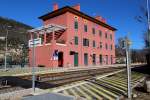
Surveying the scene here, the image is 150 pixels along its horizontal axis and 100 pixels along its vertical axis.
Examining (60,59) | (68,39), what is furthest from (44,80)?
(68,39)

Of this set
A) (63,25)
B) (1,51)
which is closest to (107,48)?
(63,25)

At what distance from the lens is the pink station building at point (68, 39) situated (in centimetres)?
4244

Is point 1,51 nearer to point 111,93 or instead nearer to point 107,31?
point 107,31

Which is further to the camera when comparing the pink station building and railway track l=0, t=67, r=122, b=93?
the pink station building

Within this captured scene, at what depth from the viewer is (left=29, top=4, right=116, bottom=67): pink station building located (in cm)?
4244

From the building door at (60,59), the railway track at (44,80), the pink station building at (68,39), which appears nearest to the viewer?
the railway track at (44,80)

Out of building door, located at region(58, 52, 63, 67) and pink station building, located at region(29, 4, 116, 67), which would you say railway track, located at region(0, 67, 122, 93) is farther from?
building door, located at region(58, 52, 63, 67)

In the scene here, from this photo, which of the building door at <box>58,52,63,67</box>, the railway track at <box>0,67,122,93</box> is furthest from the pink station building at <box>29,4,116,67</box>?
the railway track at <box>0,67,122,93</box>

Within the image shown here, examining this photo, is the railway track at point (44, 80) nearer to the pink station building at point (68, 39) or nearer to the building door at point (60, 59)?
the pink station building at point (68, 39)

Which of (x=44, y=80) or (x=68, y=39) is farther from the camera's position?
(x=68, y=39)

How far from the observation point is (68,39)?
44719 millimetres

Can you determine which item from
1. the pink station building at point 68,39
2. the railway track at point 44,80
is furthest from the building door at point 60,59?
the railway track at point 44,80

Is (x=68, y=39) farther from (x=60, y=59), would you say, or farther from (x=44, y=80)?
(x=44, y=80)

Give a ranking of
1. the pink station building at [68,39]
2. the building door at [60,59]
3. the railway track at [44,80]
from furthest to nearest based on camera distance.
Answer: the building door at [60,59], the pink station building at [68,39], the railway track at [44,80]
